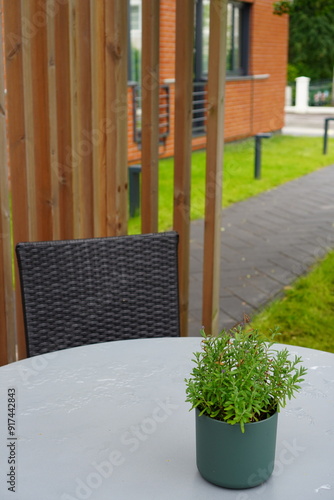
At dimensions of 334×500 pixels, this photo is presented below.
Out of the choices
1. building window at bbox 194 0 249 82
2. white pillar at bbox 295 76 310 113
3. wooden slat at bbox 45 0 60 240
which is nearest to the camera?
wooden slat at bbox 45 0 60 240

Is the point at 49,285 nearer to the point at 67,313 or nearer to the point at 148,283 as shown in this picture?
the point at 67,313

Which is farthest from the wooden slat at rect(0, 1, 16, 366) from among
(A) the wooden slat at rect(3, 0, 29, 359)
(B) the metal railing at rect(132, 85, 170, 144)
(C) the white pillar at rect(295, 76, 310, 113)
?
(C) the white pillar at rect(295, 76, 310, 113)

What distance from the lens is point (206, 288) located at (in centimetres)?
292

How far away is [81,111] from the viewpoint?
2.63 metres

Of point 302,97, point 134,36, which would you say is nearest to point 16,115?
point 134,36

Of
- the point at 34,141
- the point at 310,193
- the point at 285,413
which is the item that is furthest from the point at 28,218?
the point at 310,193

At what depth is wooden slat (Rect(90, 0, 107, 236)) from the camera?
2.56 metres

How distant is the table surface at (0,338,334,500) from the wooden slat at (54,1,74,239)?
1.01 metres

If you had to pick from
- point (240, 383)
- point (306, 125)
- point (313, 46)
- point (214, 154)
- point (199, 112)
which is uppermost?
point (313, 46)

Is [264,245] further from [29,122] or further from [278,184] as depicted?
[29,122]

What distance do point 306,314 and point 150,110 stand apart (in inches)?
79.4

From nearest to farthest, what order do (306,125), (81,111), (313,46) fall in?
(81,111)
(306,125)
(313,46)

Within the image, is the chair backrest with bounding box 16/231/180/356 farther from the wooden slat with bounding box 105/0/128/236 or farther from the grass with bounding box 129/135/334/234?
the grass with bounding box 129/135/334/234

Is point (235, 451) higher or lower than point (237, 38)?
lower
